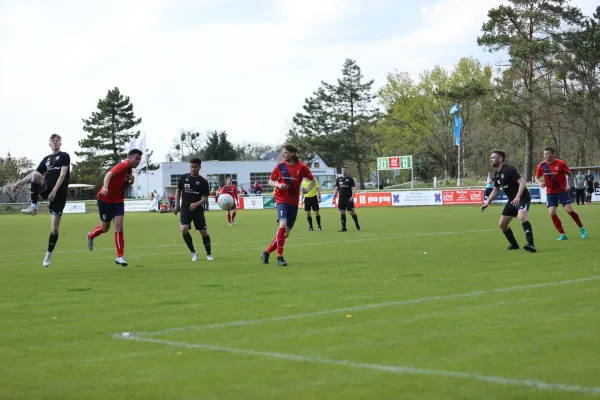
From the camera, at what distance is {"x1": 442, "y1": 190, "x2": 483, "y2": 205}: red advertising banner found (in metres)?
50.2

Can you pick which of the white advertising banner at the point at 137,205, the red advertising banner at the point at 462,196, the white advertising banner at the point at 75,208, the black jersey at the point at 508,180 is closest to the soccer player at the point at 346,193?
the black jersey at the point at 508,180

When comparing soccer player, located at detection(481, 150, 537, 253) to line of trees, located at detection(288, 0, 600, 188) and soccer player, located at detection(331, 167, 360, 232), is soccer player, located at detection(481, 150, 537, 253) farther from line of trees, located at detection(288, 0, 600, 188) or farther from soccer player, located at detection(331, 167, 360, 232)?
line of trees, located at detection(288, 0, 600, 188)

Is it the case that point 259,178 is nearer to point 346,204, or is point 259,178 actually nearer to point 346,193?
point 346,193

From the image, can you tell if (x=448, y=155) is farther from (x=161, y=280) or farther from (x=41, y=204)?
(x=161, y=280)

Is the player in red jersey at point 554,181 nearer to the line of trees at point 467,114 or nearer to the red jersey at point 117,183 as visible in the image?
the red jersey at point 117,183

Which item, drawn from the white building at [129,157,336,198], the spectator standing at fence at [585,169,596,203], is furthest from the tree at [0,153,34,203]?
the spectator standing at fence at [585,169,596,203]

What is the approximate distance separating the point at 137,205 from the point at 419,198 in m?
27.4

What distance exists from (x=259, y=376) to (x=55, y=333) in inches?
119

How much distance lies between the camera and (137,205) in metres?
68.3

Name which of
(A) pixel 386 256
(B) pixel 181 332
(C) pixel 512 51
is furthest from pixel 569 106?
(B) pixel 181 332

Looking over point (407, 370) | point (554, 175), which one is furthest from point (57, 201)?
point (554, 175)

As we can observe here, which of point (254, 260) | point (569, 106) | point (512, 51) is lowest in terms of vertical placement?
point (254, 260)

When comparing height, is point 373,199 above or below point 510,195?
below

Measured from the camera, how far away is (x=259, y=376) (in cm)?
570
